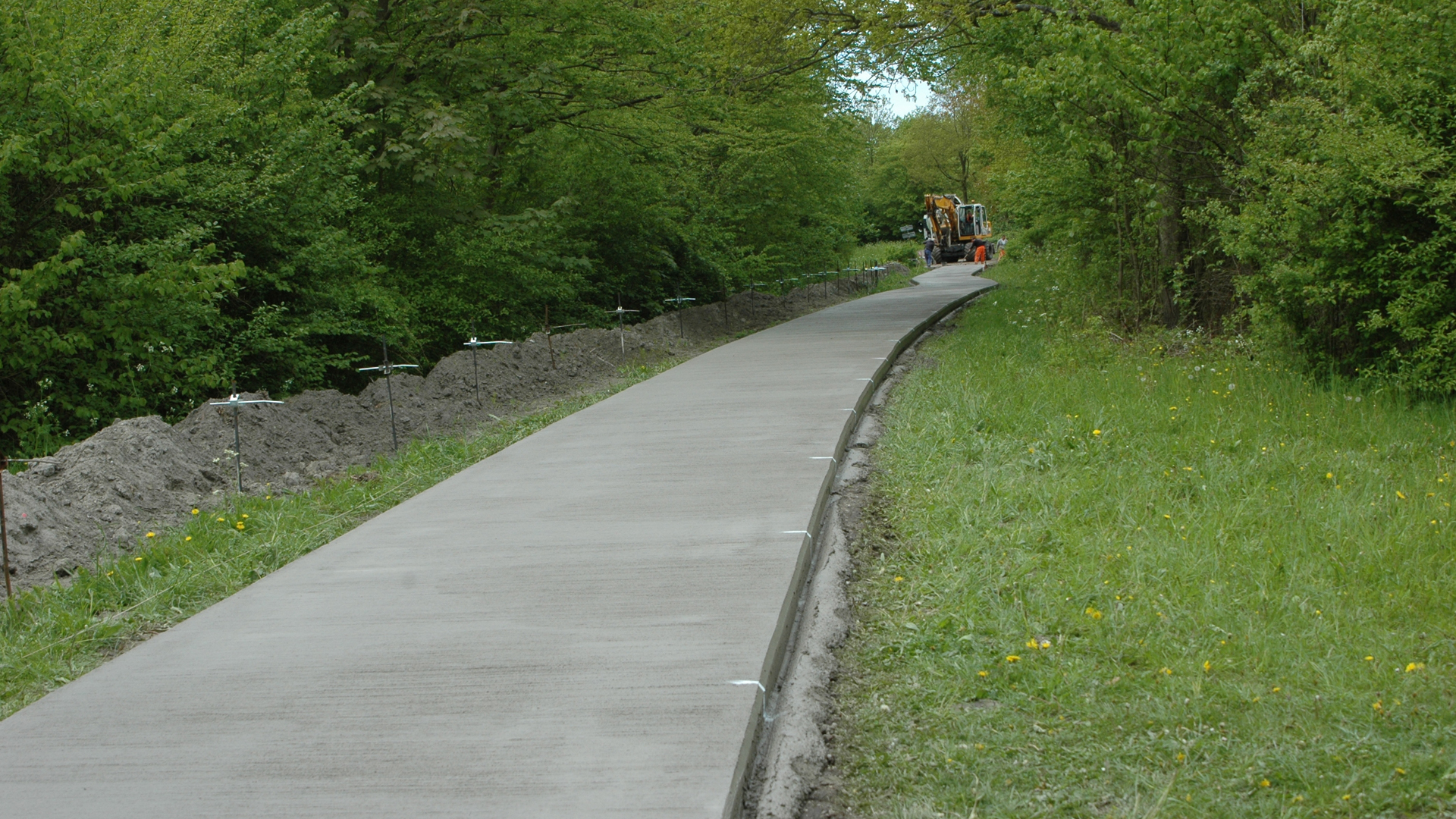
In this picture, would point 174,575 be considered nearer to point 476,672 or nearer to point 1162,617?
point 476,672

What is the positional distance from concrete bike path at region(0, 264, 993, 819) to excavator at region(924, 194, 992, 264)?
47038 mm

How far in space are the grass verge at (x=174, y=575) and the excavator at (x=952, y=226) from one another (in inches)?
1833

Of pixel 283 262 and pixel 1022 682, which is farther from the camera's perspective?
pixel 283 262

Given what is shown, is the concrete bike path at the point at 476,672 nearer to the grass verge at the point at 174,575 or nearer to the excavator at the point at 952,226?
the grass verge at the point at 174,575

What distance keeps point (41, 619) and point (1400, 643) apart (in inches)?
232

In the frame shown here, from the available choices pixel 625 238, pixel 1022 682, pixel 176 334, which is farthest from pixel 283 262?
pixel 1022 682

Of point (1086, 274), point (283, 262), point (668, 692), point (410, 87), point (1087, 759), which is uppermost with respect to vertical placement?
point (410, 87)

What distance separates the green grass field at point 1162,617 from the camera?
3.56 metres

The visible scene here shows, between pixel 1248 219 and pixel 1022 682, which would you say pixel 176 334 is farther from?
pixel 1248 219

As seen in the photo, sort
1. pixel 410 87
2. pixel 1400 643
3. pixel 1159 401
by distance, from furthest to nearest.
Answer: pixel 410 87
pixel 1159 401
pixel 1400 643

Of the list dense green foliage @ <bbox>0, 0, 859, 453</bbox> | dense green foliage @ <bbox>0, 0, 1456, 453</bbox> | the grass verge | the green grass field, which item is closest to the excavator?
dense green foliage @ <bbox>0, 0, 859, 453</bbox>

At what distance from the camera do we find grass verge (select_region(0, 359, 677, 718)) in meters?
4.90

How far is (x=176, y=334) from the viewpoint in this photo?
1034 centimetres

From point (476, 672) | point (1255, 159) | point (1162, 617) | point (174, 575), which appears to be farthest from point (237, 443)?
point (1255, 159)
